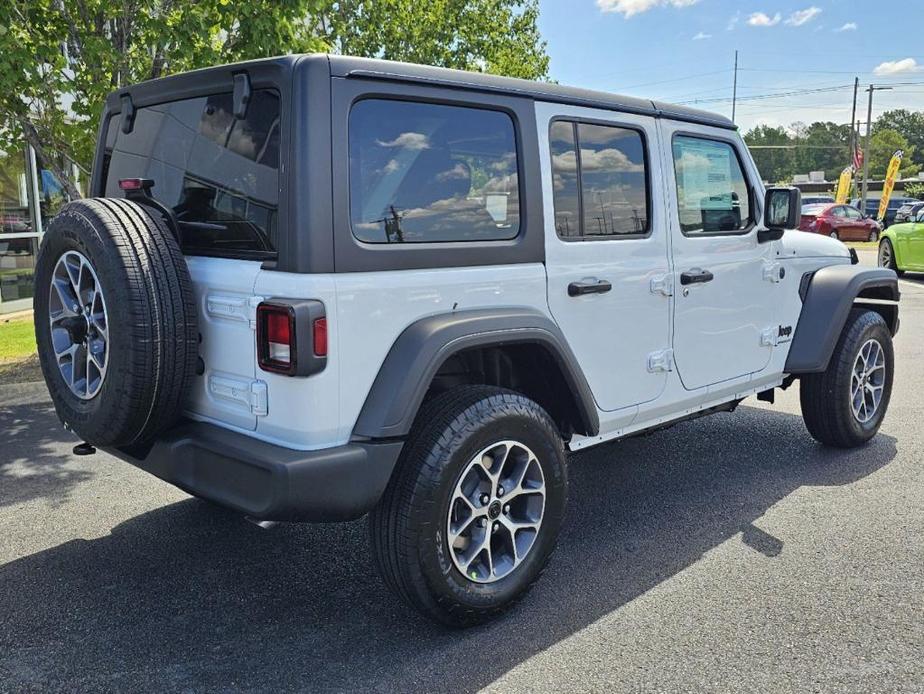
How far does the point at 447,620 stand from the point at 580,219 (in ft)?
5.54

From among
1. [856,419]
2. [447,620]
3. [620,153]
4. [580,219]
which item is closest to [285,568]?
[447,620]

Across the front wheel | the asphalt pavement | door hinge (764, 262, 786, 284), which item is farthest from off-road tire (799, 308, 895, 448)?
the front wheel

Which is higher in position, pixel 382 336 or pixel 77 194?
pixel 77 194

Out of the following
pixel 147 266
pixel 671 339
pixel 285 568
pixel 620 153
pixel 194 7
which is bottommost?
pixel 285 568

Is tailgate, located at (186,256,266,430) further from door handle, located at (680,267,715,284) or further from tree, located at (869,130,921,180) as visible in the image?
tree, located at (869,130,921,180)

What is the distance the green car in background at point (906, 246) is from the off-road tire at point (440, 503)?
48.1 ft

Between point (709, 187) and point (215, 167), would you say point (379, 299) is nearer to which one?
point (215, 167)

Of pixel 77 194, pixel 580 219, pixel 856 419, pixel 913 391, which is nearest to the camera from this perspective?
pixel 580 219

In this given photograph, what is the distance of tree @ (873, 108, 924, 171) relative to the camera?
12104 cm

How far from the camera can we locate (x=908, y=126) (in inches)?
5207

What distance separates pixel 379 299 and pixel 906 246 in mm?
15350

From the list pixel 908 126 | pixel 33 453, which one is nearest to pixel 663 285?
pixel 33 453

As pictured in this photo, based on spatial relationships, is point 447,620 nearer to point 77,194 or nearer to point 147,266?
point 147,266

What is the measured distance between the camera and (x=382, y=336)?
9.02ft
